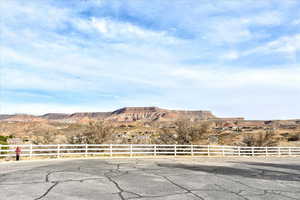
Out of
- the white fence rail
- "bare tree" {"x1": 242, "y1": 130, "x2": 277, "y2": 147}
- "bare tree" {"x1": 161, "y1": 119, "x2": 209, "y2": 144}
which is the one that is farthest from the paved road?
"bare tree" {"x1": 242, "y1": 130, "x2": 277, "y2": 147}

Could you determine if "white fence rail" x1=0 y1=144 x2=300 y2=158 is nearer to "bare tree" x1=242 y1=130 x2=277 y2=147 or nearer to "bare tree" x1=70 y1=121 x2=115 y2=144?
"bare tree" x1=70 y1=121 x2=115 y2=144

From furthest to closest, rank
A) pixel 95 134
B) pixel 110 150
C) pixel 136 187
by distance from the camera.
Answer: pixel 95 134, pixel 110 150, pixel 136 187

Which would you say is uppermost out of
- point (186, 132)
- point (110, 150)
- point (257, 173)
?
point (186, 132)

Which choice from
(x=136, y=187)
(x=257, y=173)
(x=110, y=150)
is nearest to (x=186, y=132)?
(x=110, y=150)

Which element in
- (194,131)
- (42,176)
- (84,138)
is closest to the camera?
(42,176)

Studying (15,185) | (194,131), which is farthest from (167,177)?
(194,131)

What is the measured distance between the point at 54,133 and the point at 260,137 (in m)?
23.9

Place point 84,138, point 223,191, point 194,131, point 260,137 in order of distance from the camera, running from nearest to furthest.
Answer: point 223,191 → point 84,138 → point 194,131 → point 260,137

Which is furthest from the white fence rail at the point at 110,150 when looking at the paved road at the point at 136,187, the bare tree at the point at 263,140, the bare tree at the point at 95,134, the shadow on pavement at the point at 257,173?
the shadow on pavement at the point at 257,173

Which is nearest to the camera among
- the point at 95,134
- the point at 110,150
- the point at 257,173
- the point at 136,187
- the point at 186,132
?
the point at 136,187

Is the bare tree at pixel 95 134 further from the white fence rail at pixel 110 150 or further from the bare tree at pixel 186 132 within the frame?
the bare tree at pixel 186 132

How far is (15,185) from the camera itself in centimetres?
862

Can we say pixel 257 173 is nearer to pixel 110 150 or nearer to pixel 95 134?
pixel 110 150

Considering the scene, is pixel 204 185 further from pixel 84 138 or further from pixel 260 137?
pixel 260 137
